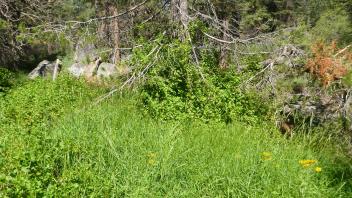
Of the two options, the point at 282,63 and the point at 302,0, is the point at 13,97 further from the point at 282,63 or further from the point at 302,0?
the point at 302,0

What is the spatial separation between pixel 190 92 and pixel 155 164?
3337 millimetres

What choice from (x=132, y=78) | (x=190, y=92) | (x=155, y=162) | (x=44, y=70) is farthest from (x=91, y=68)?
(x=155, y=162)

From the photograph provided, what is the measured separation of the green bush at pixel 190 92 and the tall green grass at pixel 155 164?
1177 millimetres

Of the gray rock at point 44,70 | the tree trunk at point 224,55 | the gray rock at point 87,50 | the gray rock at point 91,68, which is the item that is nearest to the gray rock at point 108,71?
the gray rock at point 91,68

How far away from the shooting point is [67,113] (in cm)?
697

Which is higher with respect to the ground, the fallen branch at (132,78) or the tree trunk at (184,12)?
the tree trunk at (184,12)

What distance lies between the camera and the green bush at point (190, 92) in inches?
295

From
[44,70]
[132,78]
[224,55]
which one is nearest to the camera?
[132,78]

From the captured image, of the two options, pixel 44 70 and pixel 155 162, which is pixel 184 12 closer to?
pixel 155 162

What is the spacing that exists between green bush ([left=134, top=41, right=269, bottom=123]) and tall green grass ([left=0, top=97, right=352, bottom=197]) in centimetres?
118

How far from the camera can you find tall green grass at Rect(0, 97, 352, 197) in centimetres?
410

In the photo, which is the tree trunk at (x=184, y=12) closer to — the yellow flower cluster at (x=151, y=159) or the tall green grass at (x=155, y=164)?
the tall green grass at (x=155, y=164)

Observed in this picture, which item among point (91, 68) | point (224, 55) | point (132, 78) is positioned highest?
point (224, 55)

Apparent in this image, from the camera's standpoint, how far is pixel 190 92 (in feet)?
25.7
